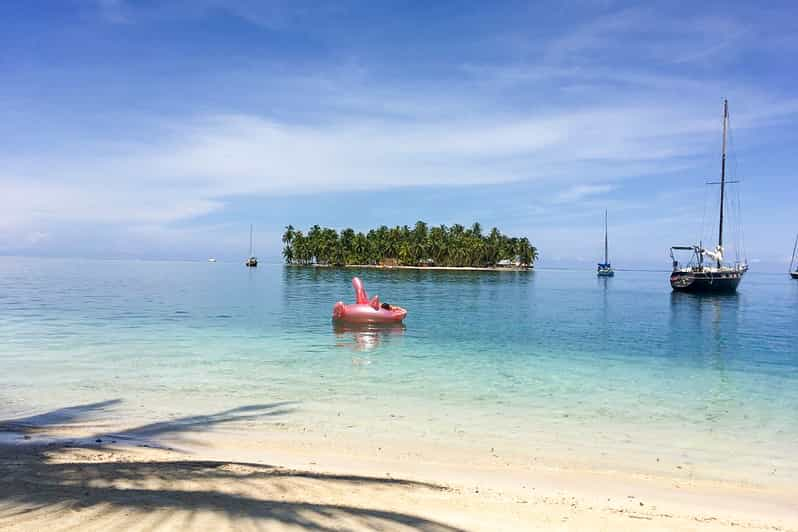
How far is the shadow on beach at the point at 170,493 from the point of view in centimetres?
587

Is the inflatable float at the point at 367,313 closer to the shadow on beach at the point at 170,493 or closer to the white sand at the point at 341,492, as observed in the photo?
the white sand at the point at 341,492

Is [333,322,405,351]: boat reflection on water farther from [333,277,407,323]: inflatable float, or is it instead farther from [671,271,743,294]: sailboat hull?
[671,271,743,294]: sailboat hull

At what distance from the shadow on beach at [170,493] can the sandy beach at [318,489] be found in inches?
0.8

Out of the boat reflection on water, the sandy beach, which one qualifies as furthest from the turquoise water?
the sandy beach

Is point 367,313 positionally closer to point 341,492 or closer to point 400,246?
point 341,492

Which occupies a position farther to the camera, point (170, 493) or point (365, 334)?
point (365, 334)

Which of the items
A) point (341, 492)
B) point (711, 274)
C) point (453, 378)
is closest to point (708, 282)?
point (711, 274)

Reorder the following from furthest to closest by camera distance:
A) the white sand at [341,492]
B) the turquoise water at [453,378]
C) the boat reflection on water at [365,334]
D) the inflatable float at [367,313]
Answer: the inflatable float at [367,313] < the boat reflection on water at [365,334] < the turquoise water at [453,378] < the white sand at [341,492]

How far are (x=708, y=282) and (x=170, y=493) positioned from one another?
81387 millimetres

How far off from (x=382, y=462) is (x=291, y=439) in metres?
2.40

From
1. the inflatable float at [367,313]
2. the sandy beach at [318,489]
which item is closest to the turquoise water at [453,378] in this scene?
the inflatable float at [367,313]

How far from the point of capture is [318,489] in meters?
7.59

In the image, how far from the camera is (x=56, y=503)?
243 inches

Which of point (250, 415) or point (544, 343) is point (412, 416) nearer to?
point (250, 415)
